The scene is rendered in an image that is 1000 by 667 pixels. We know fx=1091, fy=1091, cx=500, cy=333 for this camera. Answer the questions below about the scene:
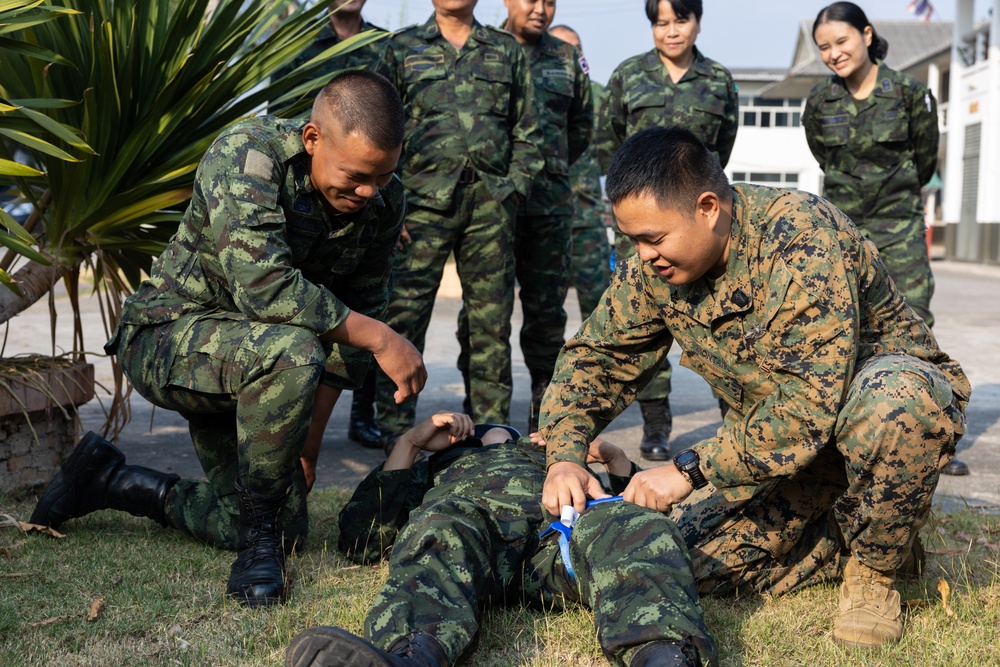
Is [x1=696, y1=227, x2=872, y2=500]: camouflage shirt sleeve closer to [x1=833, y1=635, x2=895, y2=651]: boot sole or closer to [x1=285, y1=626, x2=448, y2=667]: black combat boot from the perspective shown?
[x1=833, y1=635, x2=895, y2=651]: boot sole

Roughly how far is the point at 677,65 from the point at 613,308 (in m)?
2.92

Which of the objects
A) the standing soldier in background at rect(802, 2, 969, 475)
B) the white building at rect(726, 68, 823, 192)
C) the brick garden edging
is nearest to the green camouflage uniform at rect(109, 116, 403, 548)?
the brick garden edging

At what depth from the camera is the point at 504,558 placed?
9.02 feet

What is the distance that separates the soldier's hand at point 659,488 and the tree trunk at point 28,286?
2.46m

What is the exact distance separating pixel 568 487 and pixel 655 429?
2.38 m

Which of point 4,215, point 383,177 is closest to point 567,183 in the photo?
point 383,177

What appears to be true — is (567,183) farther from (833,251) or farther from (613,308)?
(833,251)

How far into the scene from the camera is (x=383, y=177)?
3.10m

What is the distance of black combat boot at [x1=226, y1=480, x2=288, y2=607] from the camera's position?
9.18ft

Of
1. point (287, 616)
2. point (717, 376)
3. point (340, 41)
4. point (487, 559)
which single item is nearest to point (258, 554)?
point (287, 616)

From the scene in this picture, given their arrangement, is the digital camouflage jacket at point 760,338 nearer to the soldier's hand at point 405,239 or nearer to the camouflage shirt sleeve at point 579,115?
the soldier's hand at point 405,239

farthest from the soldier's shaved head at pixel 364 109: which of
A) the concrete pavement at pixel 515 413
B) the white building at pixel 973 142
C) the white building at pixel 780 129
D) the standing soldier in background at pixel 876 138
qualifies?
the white building at pixel 780 129

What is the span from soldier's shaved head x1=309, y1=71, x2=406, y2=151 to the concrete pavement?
1760mm

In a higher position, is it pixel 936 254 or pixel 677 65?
pixel 677 65
